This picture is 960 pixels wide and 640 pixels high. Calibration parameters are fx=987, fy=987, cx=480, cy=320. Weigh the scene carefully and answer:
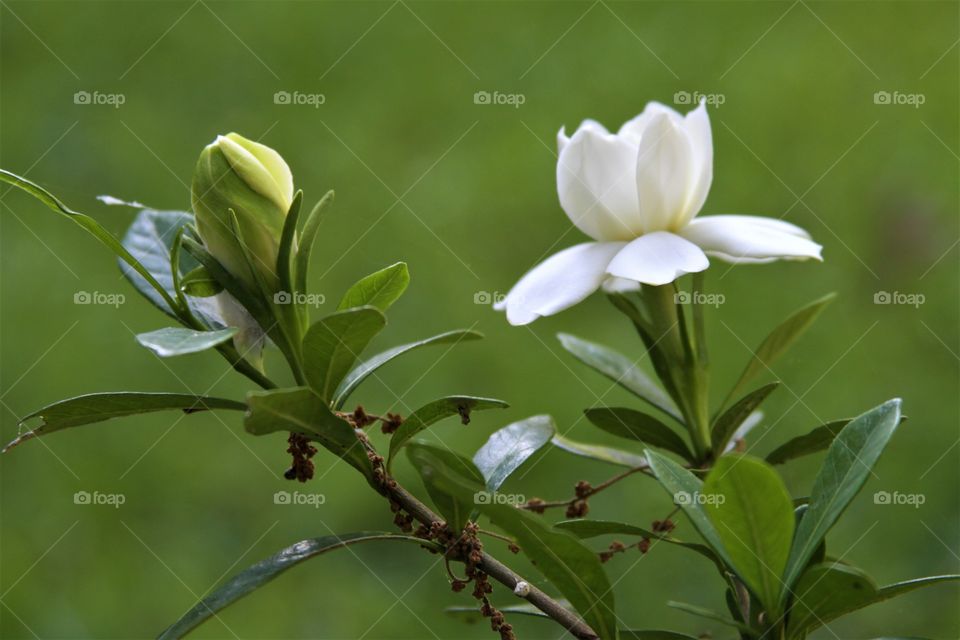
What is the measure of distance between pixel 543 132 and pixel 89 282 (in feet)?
3.65

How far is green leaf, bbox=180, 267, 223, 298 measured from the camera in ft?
2.02

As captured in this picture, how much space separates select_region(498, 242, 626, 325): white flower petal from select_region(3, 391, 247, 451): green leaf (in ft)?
0.70

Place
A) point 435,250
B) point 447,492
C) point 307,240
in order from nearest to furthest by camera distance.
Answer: point 447,492 < point 307,240 < point 435,250

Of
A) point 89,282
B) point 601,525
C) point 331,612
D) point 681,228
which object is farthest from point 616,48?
point 601,525

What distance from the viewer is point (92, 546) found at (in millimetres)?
1898

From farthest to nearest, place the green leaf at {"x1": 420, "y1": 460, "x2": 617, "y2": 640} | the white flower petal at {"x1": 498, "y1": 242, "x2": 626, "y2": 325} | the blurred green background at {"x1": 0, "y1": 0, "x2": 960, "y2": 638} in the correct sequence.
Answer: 1. the blurred green background at {"x1": 0, "y1": 0, "x2": 960, "y2": 638}
2. the white flower petal at {"x1": 498, "y1": 242, "x2": 626, "y2": 325}
3. the green leaf at {"x1": 420, "y1": 460, "x2": 617, "y2": 640}

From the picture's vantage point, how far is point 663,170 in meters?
0.72

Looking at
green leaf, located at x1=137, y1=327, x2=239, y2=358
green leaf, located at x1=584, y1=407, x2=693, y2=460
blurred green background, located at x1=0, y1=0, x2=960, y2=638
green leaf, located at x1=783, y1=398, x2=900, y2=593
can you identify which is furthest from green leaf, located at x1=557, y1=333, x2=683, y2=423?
blurred green background, located at x1=0, y1=0, x2=960, y2=638

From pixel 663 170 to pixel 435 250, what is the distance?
1.56 metres

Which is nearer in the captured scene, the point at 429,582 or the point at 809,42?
the point at 429,582

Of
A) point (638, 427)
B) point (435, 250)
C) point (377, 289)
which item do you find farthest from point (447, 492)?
point (435, 250)

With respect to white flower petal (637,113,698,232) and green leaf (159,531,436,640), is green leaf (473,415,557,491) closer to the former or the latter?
green leaf (159,531,436,640)

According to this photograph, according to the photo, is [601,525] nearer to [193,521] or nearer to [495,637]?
[495,637]

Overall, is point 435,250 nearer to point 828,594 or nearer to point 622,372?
point 622,372
